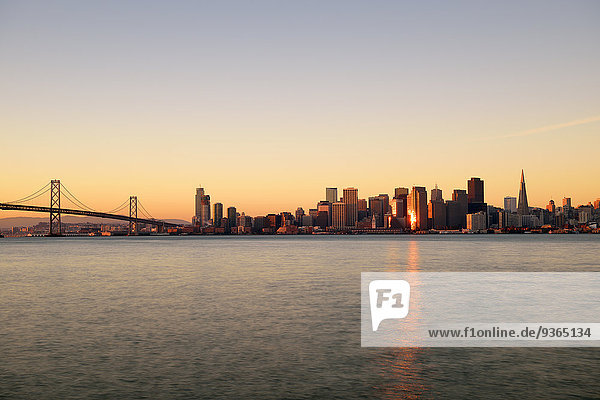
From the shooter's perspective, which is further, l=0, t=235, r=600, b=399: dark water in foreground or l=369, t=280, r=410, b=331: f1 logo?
l=369, t=280, r=410, b=331: f1 logo

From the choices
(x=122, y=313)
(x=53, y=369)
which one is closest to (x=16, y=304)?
(x=122, y=313)

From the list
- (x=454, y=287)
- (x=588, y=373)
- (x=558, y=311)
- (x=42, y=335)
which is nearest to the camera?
(x=588, y=373)

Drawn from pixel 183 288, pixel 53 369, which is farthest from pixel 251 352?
pixel 183 288

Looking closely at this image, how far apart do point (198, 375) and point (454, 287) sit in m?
22.9

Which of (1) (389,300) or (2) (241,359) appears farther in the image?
(1) (389,300)

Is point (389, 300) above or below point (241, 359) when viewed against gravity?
below

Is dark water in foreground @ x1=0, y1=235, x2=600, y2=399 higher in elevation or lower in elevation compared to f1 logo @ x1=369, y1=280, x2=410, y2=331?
higher

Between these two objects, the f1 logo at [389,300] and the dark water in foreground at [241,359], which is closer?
the dark water in foreground at [241,359]

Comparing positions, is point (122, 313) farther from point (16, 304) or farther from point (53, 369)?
point (53, 369)

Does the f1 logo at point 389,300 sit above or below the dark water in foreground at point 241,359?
below

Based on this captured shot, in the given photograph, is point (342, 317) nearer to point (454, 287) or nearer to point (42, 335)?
point (42, 335)

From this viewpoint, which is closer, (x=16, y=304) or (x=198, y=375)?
(x=198, y=375)

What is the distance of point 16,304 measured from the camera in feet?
86.0

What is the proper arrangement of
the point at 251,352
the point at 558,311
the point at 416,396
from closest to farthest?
the point at 416,396, the point at 251,352, the point at 558,311
